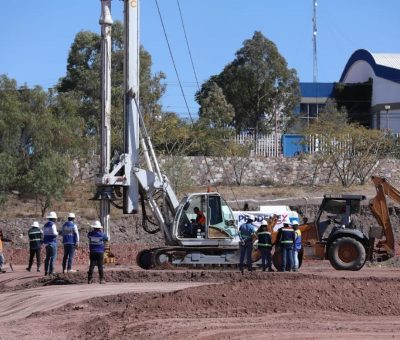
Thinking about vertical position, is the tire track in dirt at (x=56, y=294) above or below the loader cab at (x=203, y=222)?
below

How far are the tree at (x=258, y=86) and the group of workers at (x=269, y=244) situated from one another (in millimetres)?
36097

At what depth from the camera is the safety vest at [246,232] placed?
83.8 feet

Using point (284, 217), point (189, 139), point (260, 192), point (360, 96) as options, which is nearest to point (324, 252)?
point (284, 217)

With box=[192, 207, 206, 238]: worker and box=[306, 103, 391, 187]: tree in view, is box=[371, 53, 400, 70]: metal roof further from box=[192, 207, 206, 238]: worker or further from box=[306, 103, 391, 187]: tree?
box=[192, 207, 206, 238]: worker

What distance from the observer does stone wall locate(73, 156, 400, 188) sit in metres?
49.2

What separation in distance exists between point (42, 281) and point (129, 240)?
50.2 feet

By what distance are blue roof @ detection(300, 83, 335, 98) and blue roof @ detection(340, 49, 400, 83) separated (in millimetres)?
3340

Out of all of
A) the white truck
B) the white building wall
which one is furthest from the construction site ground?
the white building wall

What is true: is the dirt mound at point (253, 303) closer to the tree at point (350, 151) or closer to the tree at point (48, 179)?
the tree at point (48, 179)

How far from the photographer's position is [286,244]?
82.7 ft

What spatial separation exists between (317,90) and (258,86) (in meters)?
10.2

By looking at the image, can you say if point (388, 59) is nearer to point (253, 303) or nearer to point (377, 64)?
point (377, 64)

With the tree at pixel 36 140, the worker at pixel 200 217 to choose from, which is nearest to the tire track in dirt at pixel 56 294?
the worker at pixel 200 217

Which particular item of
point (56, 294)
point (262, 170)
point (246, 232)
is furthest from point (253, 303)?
point (262, 170)
